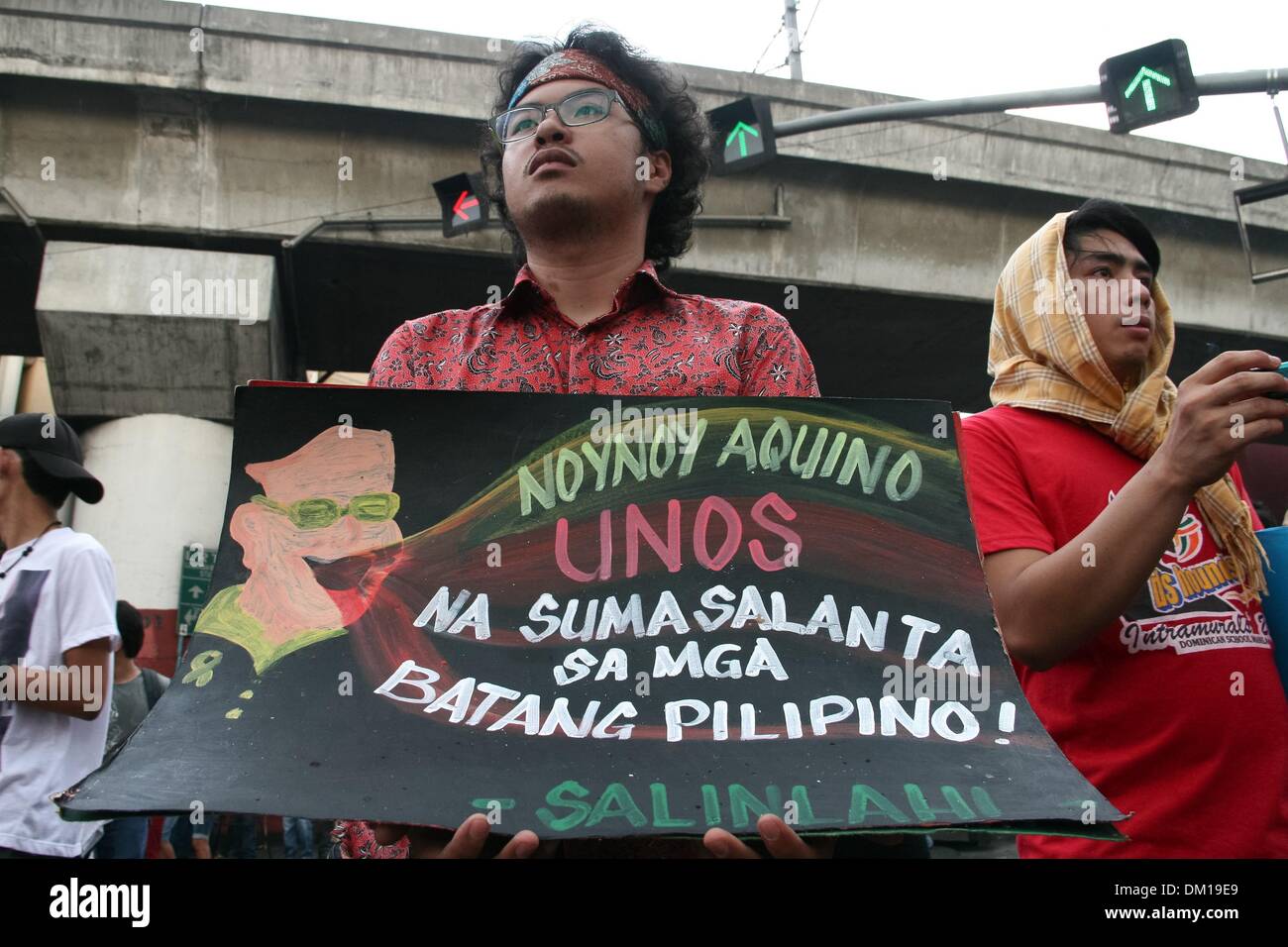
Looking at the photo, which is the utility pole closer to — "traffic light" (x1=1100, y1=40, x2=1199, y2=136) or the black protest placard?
"traffic light" (x1=1100, y1=40, x2=1199, y2=136)

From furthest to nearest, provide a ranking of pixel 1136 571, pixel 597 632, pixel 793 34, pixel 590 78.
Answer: pixel 793 34, pixel 590 78, pixel 1136 571, pixel 597 632

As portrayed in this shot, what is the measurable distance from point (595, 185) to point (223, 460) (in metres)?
8.85

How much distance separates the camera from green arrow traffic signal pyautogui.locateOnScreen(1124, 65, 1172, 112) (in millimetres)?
7598

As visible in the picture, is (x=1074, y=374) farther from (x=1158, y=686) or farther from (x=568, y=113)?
(x=568, y=113)

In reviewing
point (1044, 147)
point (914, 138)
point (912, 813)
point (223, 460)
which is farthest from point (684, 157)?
point (1044, 147)

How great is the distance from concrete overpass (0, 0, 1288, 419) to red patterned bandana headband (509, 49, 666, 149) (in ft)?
27.0

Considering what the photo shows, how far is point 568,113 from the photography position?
6.87 feet

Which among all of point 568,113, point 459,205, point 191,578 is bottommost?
point 191,578

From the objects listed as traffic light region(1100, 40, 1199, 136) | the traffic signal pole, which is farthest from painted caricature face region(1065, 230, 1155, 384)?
the traffic signal pole

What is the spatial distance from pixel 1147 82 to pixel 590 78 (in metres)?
6.88

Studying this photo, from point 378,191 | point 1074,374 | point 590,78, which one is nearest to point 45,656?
point 590,78

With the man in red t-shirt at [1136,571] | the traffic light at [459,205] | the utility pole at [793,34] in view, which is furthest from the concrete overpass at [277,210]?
the man in red t-shirt at [1136,571]

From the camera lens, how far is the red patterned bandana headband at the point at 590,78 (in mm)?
2199

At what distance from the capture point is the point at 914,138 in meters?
11.4
